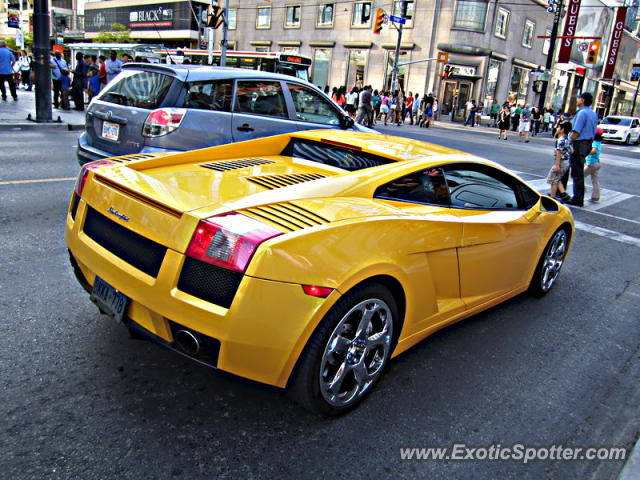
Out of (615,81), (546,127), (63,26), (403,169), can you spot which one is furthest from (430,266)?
(63,26)

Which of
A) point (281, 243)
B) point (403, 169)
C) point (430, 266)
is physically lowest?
point (430, 266)

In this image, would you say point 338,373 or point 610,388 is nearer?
point 338,373

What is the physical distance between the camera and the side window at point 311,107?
7277 mm

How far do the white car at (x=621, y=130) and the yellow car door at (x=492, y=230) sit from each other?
31.5 meters

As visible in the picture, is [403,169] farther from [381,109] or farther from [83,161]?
[381,109]

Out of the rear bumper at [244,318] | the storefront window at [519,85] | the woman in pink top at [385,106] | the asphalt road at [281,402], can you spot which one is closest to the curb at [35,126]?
the asphalt road at [281,402]

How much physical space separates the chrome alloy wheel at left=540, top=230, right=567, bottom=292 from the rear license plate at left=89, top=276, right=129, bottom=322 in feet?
11.5

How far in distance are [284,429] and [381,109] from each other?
25246 mm

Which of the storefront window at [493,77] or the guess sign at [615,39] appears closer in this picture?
the storefront window at [493,77]

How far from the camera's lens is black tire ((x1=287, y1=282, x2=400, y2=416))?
238cm

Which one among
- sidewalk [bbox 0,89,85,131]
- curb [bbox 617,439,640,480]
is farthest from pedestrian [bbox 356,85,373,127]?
curb [bbox 617,439,640,480]

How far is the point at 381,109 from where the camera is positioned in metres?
26.4

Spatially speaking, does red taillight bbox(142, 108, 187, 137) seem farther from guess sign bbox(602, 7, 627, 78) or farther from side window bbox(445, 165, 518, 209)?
guess sign bbox(602, 7, 627, 78)

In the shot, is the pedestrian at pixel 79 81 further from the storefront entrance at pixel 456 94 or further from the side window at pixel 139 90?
the storefront entrance at pixel 456 94
